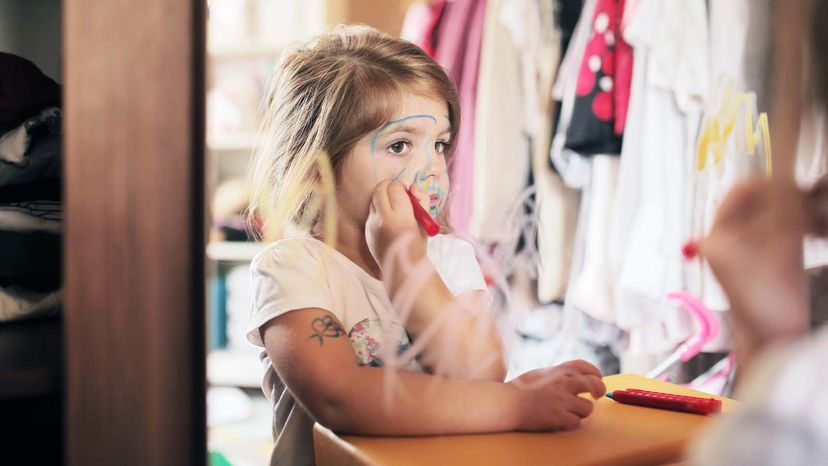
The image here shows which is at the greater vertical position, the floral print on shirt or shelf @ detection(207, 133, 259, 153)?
shelf @ detection(207, 133, 259, 153)

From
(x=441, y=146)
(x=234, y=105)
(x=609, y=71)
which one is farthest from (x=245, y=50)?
(x=609, y=71)

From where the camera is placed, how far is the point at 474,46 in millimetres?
478

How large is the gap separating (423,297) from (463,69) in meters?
0.16

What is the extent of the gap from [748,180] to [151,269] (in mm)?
317

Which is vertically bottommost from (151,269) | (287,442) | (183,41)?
(287,442)

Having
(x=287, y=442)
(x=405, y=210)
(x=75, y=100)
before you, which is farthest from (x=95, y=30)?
(x=287, y=442)

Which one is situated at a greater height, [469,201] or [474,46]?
[474,46]

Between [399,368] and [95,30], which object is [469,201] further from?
[95,30]

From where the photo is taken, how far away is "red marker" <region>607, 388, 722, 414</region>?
1.43 ft

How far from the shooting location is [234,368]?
452mm

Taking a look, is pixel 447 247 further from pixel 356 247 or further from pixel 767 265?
pixel 767 265

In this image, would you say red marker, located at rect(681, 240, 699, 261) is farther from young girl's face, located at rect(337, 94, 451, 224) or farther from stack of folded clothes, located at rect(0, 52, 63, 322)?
stack of folded clothes, located at rect(0, 52, 63, 322)

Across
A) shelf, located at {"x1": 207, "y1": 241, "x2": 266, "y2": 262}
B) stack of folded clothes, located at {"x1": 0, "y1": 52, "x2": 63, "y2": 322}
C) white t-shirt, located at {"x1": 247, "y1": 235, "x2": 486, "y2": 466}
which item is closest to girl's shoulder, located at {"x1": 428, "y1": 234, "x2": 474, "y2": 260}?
white t-shirt, located at {"x1": 247, "y1": 235, "x2": 486, "y2": 466}

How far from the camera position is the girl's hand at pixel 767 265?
0.34 metres
